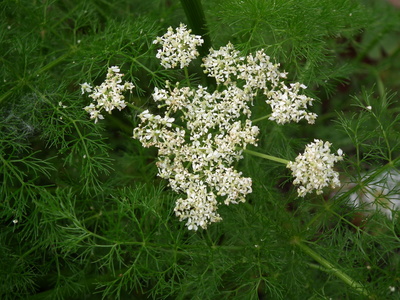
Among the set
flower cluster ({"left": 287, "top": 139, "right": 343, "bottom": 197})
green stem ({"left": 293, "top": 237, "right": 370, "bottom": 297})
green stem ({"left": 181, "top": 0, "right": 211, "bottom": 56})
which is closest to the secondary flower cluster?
flower cluster ({"left": 287, "top": 139, "right": 343, "bottom": 197})

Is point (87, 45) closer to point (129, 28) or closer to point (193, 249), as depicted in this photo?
point (129, 28)

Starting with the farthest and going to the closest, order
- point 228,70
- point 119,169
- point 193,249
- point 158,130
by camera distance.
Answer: point 119,169 → point 193,249 → point 228,70 → point 158,130

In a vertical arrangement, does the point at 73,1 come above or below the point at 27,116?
above

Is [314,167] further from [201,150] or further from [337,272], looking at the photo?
[337,272]

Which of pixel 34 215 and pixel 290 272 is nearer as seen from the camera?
pixel 290 272

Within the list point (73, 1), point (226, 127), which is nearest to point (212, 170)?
point (226, 127)

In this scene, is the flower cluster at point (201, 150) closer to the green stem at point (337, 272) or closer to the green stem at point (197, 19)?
the green stem at point (197, 19)

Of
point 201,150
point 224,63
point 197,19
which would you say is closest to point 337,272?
point 201,150

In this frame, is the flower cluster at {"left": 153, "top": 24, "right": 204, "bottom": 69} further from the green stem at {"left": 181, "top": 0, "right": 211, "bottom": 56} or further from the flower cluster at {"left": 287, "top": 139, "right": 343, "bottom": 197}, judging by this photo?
the flower cluster at {"left": 287, "top": 139, "right": 343, "bottom": 197}
